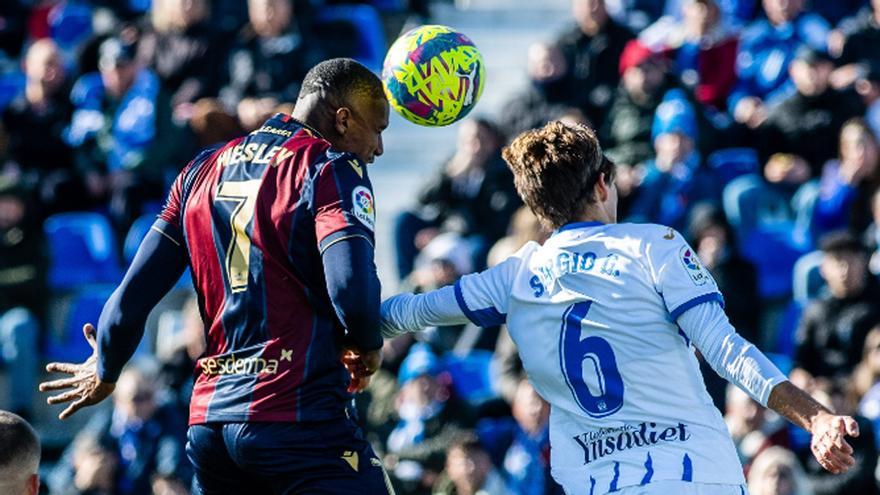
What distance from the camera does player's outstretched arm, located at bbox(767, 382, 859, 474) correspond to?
491 centimetres

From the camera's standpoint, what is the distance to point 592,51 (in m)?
12.8

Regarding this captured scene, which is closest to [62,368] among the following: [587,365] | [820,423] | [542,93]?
Answer: [587,365]

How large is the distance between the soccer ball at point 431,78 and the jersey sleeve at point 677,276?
3.82 ft

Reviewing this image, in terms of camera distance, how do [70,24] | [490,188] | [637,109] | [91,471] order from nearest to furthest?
[91,471] < [490,188] < [637,109] < [70,24]

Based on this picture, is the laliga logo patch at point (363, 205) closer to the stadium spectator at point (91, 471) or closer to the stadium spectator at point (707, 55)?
the stadium spectator at point (91, 471)

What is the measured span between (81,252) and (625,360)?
7784 mm

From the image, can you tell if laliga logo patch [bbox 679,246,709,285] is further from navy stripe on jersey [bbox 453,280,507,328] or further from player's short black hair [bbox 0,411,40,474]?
player's short black hair [bbox 0,411,40,474]

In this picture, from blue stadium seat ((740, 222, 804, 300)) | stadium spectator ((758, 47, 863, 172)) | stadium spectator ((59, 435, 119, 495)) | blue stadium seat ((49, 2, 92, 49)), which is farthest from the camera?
blue stadium seat ((49, 2, 92, 49))

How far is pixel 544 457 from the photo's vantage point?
33.4 feet

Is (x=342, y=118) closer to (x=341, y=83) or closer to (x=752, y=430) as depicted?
(x=341, y=83)

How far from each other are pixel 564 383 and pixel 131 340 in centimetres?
151

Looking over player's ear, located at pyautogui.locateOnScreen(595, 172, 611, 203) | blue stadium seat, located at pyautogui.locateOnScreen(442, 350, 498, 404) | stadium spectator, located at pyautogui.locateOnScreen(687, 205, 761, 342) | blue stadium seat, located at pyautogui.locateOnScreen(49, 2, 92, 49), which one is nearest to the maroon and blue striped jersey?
player's ear, located at pyautogui.locateOnScreen(595, 172, 611, 203)

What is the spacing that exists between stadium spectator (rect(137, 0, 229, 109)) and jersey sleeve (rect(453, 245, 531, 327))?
26.5 ft

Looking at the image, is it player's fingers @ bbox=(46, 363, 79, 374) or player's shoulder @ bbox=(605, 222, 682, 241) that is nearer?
player's shoulder @ bbox=(605, 222, 682, 241)
